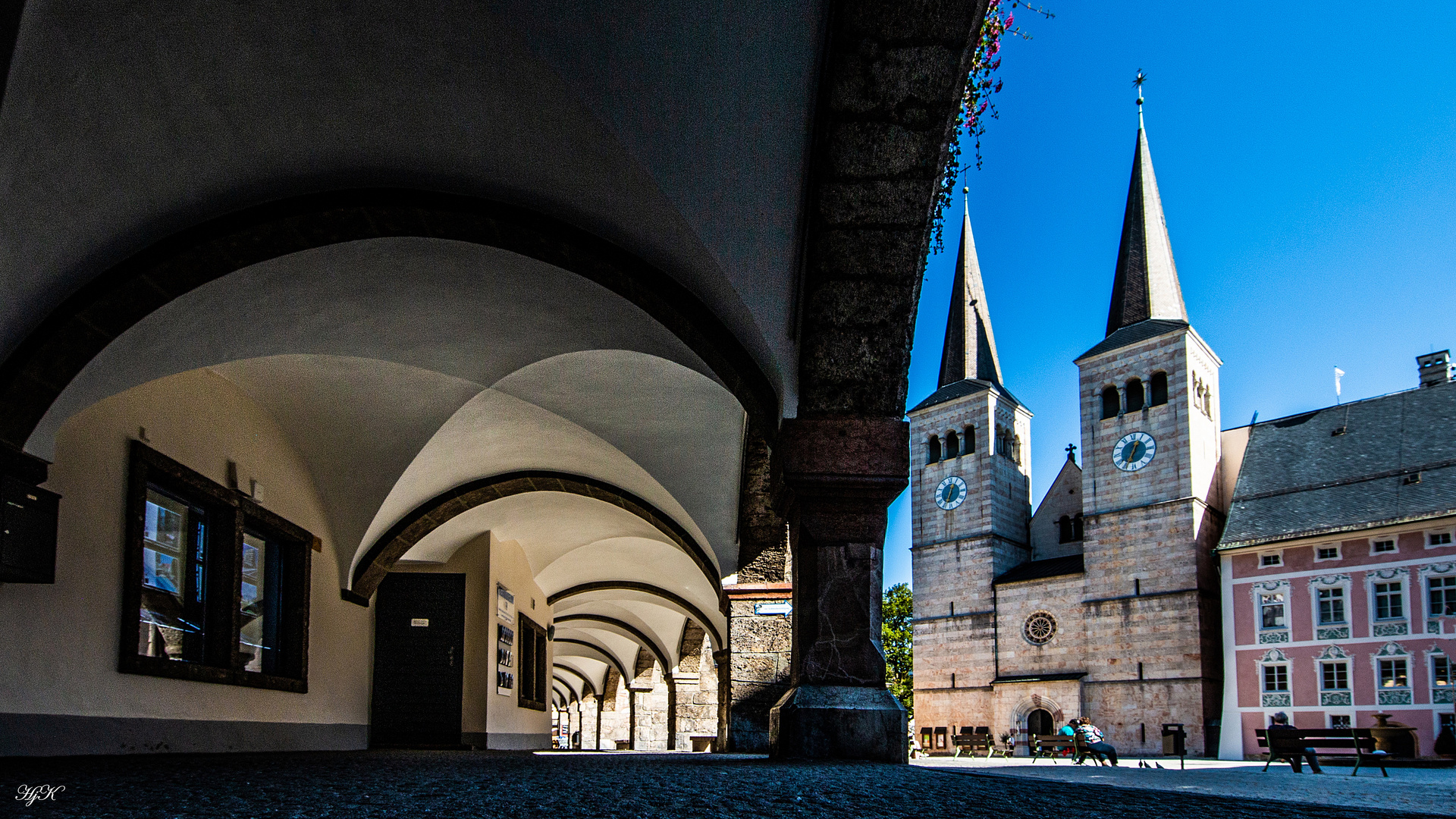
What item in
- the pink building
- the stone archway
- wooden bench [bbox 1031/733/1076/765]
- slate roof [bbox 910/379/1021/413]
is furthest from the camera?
slate roof [bbox 910/379/1021/413]

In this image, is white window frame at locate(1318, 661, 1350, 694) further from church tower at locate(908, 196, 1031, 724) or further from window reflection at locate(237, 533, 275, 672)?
window reflection at locate(237, 533, 275, 672)

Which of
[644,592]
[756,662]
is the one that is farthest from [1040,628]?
[756,662]

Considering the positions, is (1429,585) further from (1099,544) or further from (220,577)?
(220,577)

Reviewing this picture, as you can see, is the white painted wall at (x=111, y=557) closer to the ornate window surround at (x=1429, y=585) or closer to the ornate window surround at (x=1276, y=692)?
the ornate window surround at (x=1429, y=585)

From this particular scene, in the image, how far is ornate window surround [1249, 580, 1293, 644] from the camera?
26.9m

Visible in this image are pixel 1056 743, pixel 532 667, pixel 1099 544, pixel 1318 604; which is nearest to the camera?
pixel 532 667

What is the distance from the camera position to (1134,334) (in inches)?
1383

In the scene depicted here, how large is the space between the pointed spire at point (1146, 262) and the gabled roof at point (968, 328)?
695 cm

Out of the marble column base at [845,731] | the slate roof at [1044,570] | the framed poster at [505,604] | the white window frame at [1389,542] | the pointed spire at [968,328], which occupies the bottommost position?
the marble column base at [845,731]

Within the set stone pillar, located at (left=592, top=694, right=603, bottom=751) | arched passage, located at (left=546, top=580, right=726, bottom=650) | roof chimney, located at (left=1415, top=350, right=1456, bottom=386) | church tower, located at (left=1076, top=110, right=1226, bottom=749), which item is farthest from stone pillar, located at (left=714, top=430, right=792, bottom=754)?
roof chimney, located at (left=1415, top=350, right=1456, bottom=386)

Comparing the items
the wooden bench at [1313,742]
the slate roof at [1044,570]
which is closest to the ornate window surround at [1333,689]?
the slate roof at [1044,570]

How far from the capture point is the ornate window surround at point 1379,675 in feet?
79.7

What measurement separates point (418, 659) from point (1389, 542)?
23.9 meters

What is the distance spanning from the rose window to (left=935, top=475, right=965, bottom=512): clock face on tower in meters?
5.86
